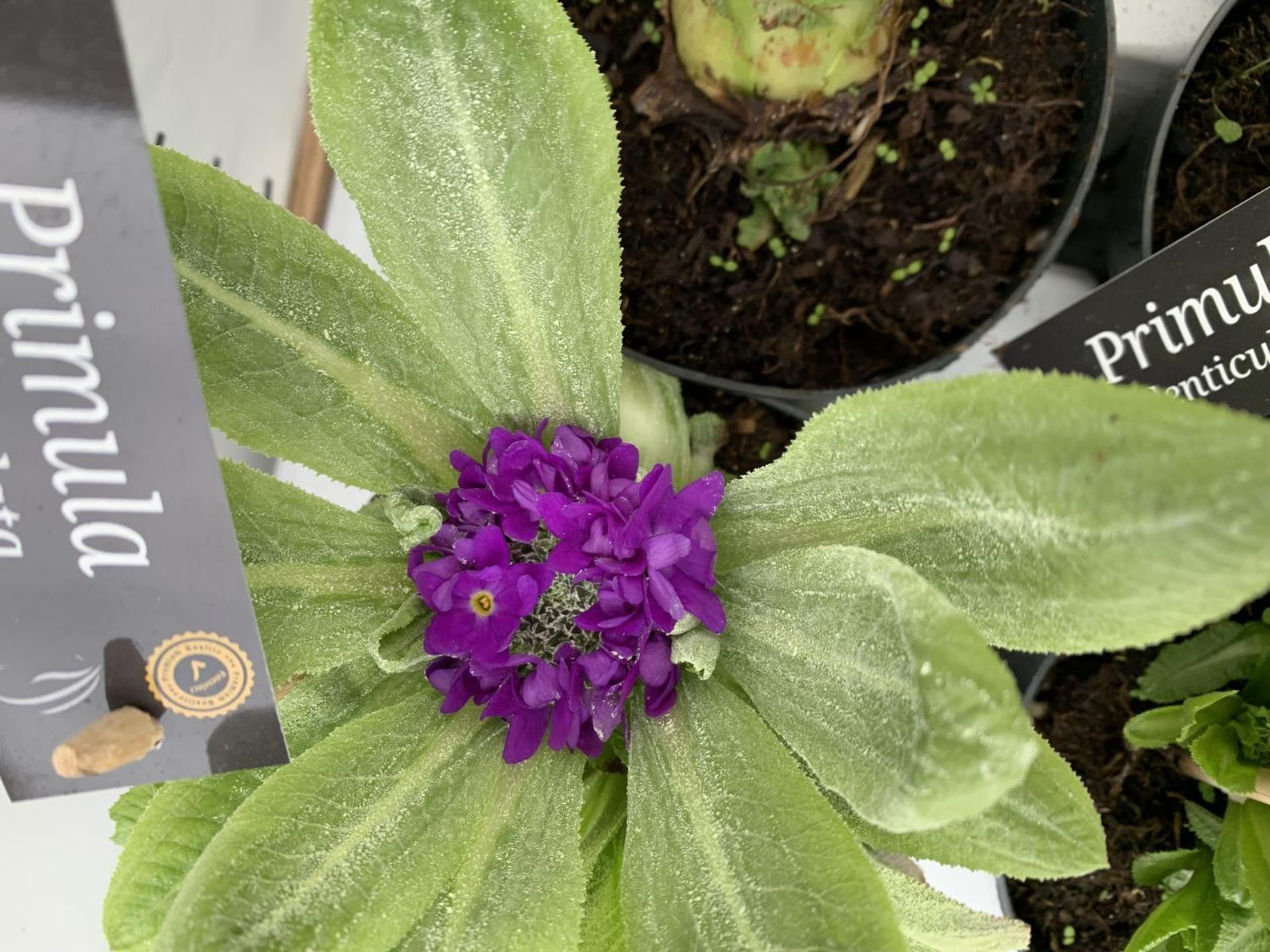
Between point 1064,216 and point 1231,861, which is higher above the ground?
point 1064,216

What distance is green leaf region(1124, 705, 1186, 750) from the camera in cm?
77

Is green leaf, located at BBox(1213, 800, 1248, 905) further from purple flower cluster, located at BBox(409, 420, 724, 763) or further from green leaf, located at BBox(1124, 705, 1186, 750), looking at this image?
purple flower cluster, located at BBox(409, 420, 724, 763)

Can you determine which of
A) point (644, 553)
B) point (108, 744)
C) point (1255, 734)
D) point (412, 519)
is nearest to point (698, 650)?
point (644, 553)

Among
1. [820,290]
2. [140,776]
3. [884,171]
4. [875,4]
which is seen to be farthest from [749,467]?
[140,776]

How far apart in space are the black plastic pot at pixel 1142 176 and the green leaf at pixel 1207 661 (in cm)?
34

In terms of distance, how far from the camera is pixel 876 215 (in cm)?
85

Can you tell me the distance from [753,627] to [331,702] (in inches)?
11.6

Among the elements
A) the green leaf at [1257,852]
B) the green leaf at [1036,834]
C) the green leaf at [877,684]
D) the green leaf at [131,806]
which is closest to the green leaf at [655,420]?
the green leaf at [877,684]

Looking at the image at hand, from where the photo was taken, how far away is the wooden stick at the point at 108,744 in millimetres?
426

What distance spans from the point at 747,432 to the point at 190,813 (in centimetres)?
55

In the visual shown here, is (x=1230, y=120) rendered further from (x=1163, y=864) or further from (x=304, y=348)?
(x=304, y=348)

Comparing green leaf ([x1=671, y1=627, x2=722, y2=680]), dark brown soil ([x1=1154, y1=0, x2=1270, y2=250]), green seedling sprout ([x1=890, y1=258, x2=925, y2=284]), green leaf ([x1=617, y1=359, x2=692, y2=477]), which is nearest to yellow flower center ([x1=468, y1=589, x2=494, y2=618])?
green leaf ([x1=671, y1=627, x2=722, y2=680])

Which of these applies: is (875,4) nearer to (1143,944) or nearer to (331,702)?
(331,702)

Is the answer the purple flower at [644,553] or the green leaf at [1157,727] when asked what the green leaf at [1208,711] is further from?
the purple flower at [644,553]
